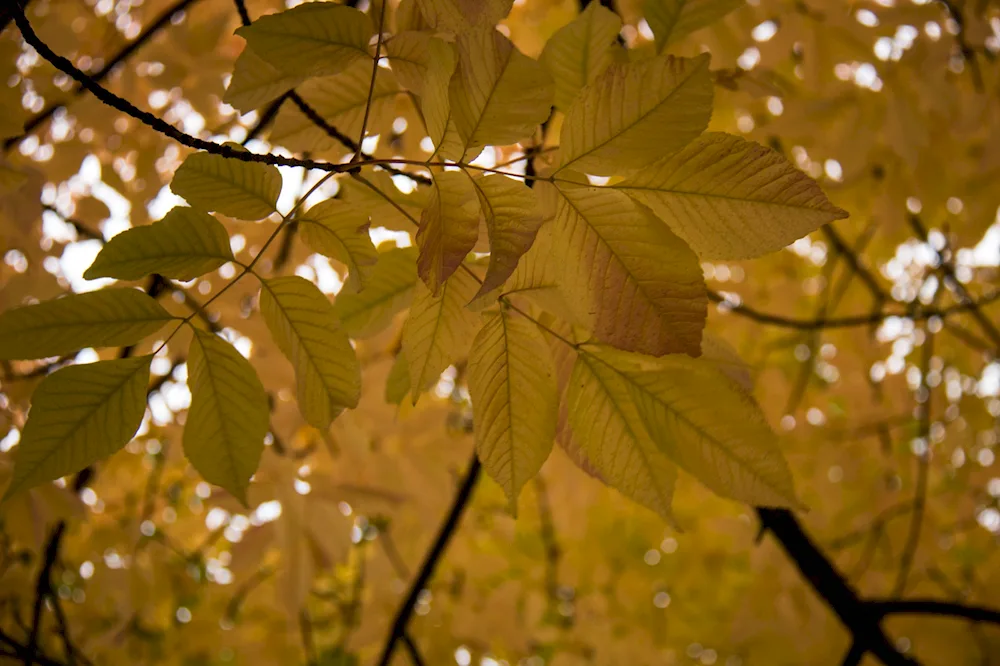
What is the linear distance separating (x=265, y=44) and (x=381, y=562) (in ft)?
5.41

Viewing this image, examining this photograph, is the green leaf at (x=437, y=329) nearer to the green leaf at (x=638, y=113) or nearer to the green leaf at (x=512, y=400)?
the green leaf at (x=512, y=400)

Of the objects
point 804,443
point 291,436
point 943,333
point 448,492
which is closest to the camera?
point 291,436

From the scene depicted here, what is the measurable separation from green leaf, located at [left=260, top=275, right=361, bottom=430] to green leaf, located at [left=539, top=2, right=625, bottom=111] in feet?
1.19

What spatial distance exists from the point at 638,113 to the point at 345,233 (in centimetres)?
30

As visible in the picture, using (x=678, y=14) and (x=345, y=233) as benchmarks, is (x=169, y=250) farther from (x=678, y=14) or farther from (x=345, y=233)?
(x=678, y=14)

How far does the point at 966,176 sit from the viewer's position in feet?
6.84

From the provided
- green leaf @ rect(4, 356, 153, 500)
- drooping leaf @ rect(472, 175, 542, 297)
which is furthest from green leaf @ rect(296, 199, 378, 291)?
green leaf @ rect(4, 356, 153, 500)

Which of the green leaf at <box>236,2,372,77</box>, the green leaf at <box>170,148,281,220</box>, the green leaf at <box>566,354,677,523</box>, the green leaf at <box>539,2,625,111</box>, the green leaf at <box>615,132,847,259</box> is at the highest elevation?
the green leaf at <box>539,2,625,111</box>

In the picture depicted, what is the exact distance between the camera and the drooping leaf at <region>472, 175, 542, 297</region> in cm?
54

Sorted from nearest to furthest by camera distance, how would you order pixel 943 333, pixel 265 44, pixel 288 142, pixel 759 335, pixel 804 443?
pixel 265 44
pixel 288 142
pixel 804 443
pixel 759 335
pixel 943 333

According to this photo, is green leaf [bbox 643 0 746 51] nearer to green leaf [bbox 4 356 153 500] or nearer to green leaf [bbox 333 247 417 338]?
green leaf [bbox 333 247 417 338]

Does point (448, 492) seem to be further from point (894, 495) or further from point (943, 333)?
point (943, 333)

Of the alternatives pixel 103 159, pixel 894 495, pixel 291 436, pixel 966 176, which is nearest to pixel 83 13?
pixel 103 159

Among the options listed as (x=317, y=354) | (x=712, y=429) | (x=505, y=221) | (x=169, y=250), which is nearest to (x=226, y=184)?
(x=169, y=250)
